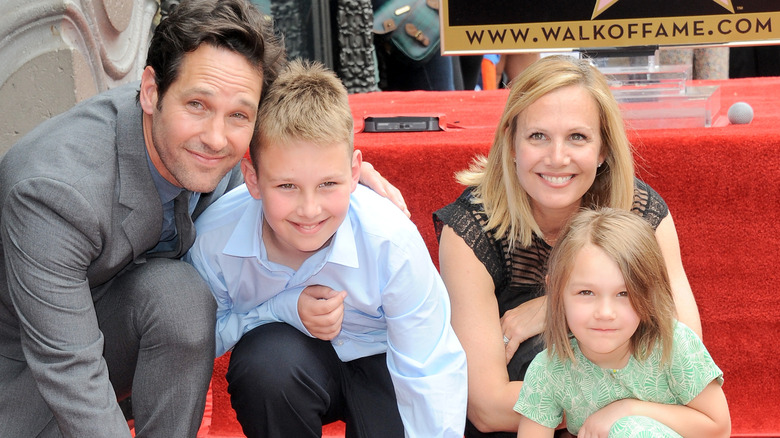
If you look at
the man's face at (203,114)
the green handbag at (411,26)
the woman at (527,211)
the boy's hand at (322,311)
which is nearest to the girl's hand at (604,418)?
the woman at (527,211)

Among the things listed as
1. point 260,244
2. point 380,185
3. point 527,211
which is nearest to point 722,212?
point 527,211

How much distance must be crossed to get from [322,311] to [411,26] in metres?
2.32

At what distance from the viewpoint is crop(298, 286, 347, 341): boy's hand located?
1.69 meters

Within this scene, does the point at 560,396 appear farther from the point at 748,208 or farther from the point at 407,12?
the point at 407,12

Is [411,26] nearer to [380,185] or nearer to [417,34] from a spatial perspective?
[417,34]

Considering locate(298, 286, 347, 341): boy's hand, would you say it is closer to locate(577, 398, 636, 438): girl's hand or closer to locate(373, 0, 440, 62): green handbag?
locate(577, 398, 636, 438): girl's hand

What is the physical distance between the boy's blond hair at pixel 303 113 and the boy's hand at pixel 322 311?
275mm

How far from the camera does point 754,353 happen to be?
2012mm

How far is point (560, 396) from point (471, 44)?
101 cm

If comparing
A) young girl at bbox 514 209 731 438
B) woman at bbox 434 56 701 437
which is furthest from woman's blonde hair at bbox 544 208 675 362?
woman at bbox 434 56 701 437


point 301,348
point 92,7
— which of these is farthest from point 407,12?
point 301,348

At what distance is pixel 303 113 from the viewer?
167 cm

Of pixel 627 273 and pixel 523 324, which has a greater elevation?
pixel 627 273

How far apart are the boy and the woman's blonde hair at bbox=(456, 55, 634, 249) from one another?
0.20 meters
